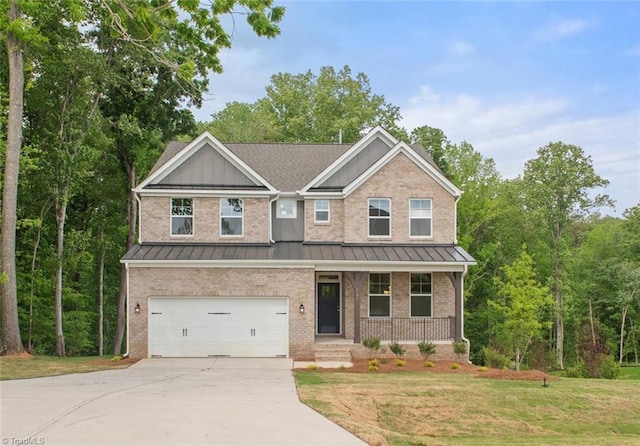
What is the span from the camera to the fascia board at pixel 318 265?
18.8 meters

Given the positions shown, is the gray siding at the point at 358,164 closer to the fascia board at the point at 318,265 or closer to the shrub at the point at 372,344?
the fascia board at the point at 318,265

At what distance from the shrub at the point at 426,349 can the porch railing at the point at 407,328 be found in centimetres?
90

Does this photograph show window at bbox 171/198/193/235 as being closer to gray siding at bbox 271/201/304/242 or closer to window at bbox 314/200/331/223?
gray siding at bbox 271/201/304/242

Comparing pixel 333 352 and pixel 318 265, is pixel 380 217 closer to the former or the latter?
A: pixel 318 265

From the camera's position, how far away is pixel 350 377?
15.2 m

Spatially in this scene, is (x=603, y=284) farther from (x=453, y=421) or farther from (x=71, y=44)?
(x=71, y=44)

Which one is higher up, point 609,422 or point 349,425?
point 349,425

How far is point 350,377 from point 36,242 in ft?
53.5

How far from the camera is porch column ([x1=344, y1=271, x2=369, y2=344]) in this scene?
19.4 metres

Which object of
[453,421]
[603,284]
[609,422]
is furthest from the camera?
[603,284]

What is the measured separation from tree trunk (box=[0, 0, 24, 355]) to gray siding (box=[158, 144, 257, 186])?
5.01 metres

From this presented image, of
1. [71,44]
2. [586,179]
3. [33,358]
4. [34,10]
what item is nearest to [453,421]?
[33,358]

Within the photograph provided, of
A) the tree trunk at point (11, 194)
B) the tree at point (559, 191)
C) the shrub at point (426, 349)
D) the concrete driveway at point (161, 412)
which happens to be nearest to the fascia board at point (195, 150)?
the tree trunk at point (11, 194)
